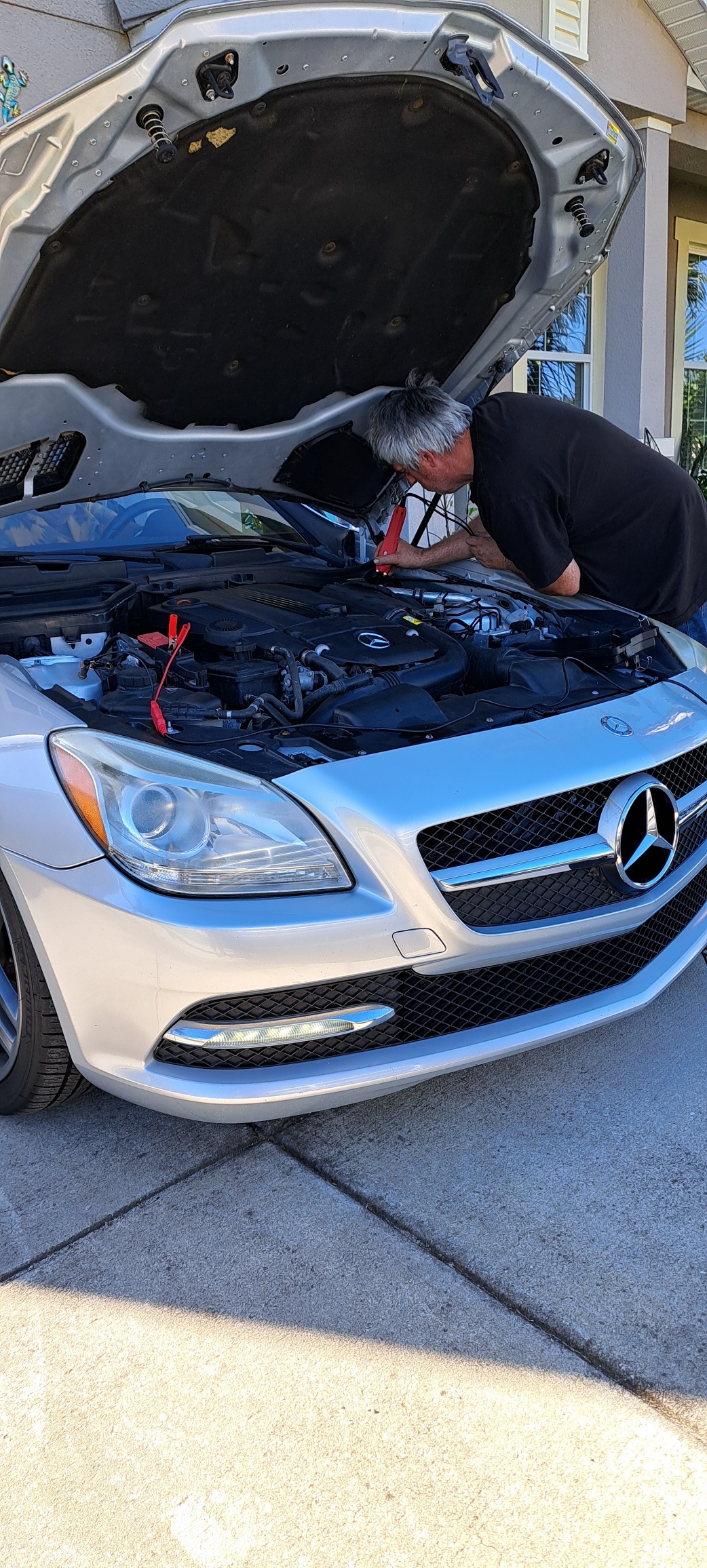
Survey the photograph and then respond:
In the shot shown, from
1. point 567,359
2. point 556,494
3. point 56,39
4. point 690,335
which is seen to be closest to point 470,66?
point 556,494

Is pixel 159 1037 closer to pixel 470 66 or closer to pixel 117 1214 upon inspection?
pixel 117 1214

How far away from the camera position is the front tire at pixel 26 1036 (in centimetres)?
197

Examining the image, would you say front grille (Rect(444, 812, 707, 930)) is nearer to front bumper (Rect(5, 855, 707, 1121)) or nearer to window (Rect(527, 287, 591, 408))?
front bumper (Rect(5, 855, 707, 1121))

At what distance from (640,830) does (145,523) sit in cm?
180

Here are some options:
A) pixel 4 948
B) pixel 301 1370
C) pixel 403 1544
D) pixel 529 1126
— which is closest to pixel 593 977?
pixel 529 1126

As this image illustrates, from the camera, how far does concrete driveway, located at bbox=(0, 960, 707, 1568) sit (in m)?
1.40

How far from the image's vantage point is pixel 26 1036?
2.05 meters

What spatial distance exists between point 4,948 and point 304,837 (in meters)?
0.75

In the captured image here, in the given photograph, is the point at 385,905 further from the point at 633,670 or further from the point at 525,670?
the point at 633,670

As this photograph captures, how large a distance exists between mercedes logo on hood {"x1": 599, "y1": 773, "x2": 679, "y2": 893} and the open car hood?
1.53 metres

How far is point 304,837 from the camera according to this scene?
1834 millimetres

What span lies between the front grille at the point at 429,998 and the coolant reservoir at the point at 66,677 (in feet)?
2.43

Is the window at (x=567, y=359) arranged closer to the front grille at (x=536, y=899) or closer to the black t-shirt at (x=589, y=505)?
the black t-shirt at (x=589, y=505)

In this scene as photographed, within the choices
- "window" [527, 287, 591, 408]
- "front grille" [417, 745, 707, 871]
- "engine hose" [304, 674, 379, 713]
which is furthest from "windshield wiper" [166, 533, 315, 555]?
"window" [527, 287, 591, 408]
